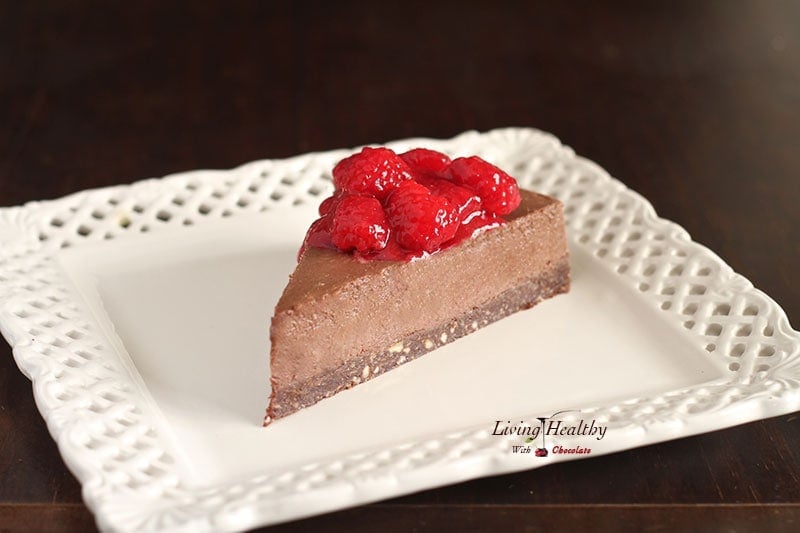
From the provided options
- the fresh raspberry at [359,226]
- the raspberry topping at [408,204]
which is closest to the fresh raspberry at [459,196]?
the raspberry topping at [408,204]

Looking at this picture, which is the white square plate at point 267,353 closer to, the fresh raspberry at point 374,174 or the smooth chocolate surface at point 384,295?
the smooth chocolate surface at point 384,295

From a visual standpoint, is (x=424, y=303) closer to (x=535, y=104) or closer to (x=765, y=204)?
(x=765, y=204)

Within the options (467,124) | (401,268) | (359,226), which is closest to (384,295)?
(401,268)

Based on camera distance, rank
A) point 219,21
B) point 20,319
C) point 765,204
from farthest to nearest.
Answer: point 219,21 < point 765,204 < point 20,319

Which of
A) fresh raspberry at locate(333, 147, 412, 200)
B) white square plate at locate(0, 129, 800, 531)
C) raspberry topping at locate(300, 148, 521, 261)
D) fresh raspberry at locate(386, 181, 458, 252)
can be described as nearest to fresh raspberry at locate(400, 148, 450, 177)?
raspberry topping at locate(300, 148, 521, 261)

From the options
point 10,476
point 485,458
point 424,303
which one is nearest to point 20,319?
point 10,476

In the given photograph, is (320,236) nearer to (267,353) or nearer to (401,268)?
(401,268)
